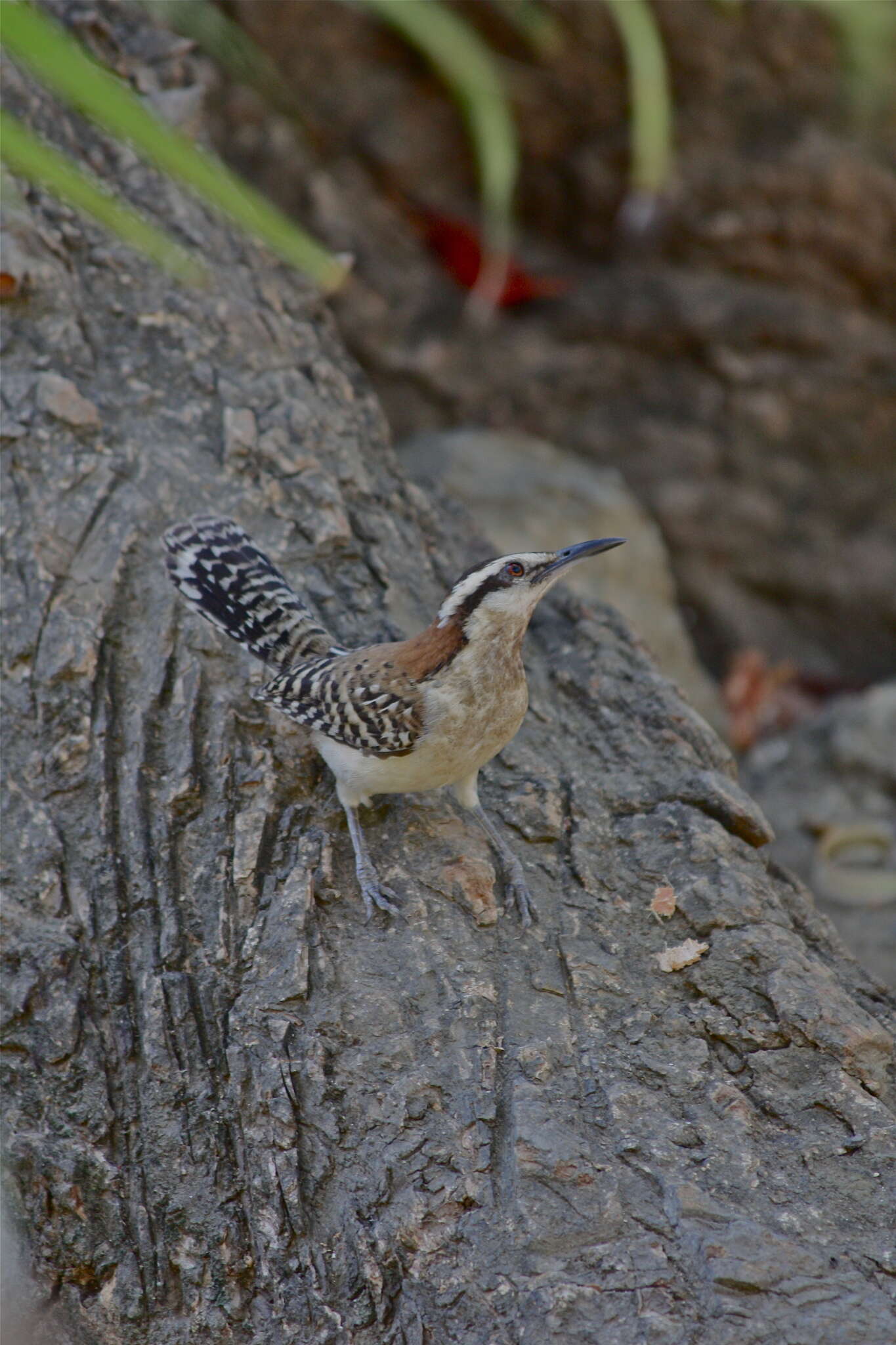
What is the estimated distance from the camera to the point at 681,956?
11.7ft

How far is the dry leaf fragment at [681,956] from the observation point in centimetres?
354

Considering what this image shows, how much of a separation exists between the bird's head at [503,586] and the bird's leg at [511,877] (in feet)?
2.13

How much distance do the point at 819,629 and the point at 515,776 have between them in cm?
464

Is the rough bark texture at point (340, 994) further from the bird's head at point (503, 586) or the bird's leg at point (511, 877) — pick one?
the bird's head at point (503, 586)

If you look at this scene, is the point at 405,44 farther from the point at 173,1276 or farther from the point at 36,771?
the point at 173,1276

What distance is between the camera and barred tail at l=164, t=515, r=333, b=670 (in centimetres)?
386

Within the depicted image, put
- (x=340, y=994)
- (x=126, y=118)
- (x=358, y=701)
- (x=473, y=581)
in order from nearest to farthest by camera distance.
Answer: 1. (x=126, y=118)
2. (x=340, y=994)
3. (x=358, y=701)
4. (x=473, y=581)

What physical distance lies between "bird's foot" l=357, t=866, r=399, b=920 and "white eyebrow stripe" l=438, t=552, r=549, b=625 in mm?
866

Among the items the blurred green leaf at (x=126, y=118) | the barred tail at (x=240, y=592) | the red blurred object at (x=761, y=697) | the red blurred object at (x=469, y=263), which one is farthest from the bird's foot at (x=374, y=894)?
the red blurred object at (x=469, y=263)

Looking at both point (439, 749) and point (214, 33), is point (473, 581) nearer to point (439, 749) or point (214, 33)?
point (439, 749)

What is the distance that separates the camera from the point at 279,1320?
3080 millimetres

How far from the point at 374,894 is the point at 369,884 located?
0.04 meters

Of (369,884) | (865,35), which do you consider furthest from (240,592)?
(865,35)

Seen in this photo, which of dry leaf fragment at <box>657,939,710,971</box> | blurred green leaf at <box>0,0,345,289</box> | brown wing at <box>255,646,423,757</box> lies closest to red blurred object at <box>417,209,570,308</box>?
brown wing at <box>255,646,423,757</box>
